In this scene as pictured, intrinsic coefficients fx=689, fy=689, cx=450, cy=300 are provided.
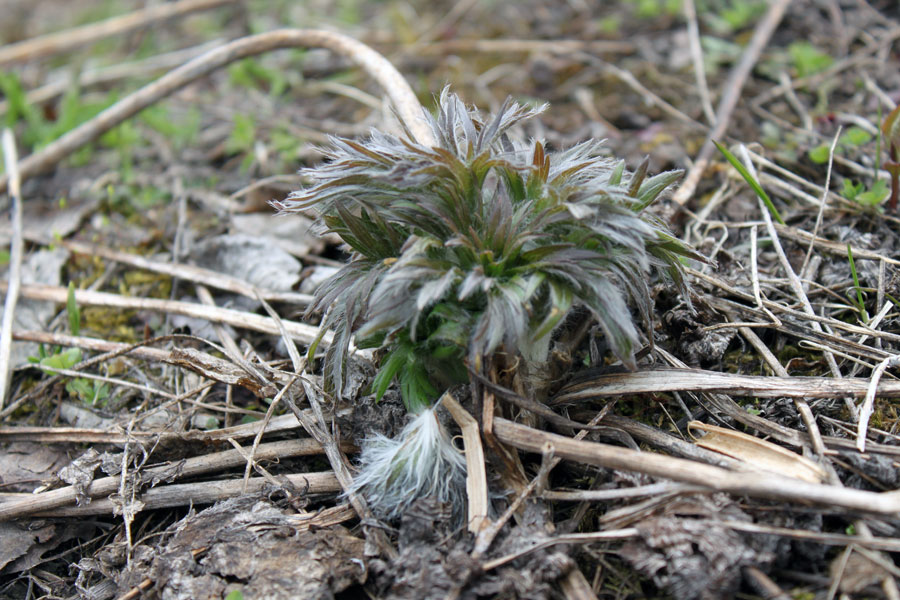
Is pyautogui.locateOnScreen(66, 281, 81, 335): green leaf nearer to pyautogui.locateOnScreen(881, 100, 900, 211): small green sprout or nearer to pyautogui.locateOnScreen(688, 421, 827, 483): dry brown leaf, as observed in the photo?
pyautogui.locateOnScreen(688, 421, 827, 483): dry brown leaf

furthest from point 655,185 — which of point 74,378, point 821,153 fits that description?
point 74,378

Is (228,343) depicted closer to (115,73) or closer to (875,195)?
(875,195)

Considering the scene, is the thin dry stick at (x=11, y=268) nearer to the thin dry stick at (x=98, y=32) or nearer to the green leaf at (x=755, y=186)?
the thin dry stick at (x=98, y=32)

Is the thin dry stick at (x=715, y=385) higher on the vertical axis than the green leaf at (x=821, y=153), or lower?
lower

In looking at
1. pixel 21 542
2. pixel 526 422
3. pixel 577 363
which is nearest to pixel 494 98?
pixel 577 363

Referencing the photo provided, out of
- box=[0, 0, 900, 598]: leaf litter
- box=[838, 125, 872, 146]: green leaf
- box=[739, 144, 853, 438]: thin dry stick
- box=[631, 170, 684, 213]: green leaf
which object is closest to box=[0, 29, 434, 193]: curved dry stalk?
box=[0, 0, 900, 598]: leaf litter

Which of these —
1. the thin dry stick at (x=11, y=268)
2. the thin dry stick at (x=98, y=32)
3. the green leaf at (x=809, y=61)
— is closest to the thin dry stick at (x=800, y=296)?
the green leaf at (x=809, y=61)
